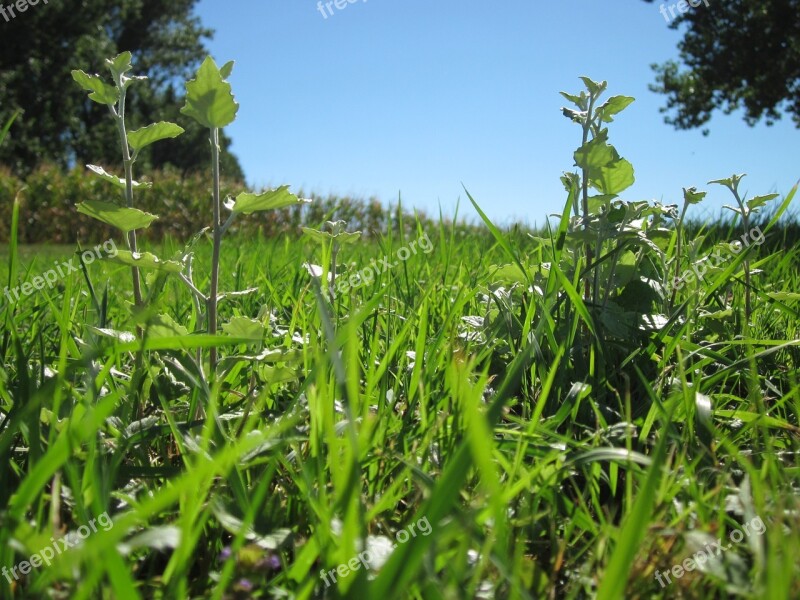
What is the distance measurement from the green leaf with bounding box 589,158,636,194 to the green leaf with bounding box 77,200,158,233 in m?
1.18

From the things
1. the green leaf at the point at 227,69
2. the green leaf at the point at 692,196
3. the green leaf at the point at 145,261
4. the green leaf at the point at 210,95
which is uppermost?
the green leaf at the point at 227,69

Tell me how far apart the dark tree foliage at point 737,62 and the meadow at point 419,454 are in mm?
19265

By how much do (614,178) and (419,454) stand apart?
1.02 metres

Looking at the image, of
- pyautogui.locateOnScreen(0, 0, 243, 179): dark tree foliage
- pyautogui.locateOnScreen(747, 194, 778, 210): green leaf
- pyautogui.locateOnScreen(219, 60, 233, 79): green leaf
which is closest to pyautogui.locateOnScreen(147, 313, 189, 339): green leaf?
pyautogui.locateOnScreen(219, 60, 233, 79): green leaf

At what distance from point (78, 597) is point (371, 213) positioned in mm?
15088

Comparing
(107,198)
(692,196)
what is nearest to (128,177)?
(692,196)

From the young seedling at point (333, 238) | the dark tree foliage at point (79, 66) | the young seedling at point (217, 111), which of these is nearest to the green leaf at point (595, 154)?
the young seedling at point (333, 238)

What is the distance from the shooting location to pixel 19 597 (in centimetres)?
89

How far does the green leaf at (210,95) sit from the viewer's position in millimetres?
1233

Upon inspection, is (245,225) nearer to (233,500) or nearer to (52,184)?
(52,184)

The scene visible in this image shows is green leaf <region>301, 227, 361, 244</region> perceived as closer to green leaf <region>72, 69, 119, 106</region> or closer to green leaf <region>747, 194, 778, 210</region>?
green leaf <region>72, 69, 119, 106</region>

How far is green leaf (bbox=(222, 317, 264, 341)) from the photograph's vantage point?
4.30ft

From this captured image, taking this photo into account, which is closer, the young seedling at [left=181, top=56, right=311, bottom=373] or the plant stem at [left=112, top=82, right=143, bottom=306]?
the young seedling at [left=181, top=56, right=311, bottom=373]

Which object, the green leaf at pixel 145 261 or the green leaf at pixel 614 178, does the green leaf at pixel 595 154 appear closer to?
the green leaf at pixel 614 178
